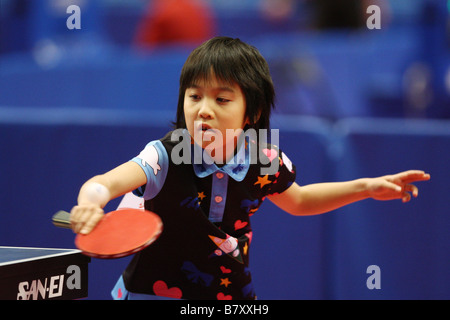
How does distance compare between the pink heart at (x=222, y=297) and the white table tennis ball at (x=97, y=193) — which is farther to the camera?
the pink heart at (x=222, y=297)

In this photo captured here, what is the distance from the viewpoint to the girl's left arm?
84.0 inches

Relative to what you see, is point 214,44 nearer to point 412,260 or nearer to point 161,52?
point 412,260

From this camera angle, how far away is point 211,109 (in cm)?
190

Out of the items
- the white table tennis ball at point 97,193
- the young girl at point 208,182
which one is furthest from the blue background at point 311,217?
the white table tennis ball at point 97,193

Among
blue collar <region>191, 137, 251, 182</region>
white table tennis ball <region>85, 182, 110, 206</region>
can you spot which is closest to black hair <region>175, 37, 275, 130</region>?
blue collar <region>191, 137, 251, 182</region>

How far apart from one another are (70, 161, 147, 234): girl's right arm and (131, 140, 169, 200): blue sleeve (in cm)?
3

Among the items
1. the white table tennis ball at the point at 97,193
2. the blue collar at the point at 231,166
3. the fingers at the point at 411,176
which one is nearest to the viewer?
the white table tennis ball at the point at 97,193

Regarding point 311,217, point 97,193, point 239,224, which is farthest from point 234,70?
point 311,217

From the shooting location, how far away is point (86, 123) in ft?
9.77

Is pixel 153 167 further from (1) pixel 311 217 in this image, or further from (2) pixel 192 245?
(1) pixel 311 217

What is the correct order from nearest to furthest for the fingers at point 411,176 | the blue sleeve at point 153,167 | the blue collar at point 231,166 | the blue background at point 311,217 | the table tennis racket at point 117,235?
1. the table tennis racket at point 117,235
2. the blue sleeve at point 153,167
3. the blue collar at point 231,166
4. the fingers at point 411,176
5. the blue background at point 311,217

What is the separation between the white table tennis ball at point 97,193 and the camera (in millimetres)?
1590

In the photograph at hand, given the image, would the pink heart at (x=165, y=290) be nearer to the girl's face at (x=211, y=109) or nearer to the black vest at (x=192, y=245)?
the black vest at (x=192, y=245)

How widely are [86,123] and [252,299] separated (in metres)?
1.29
